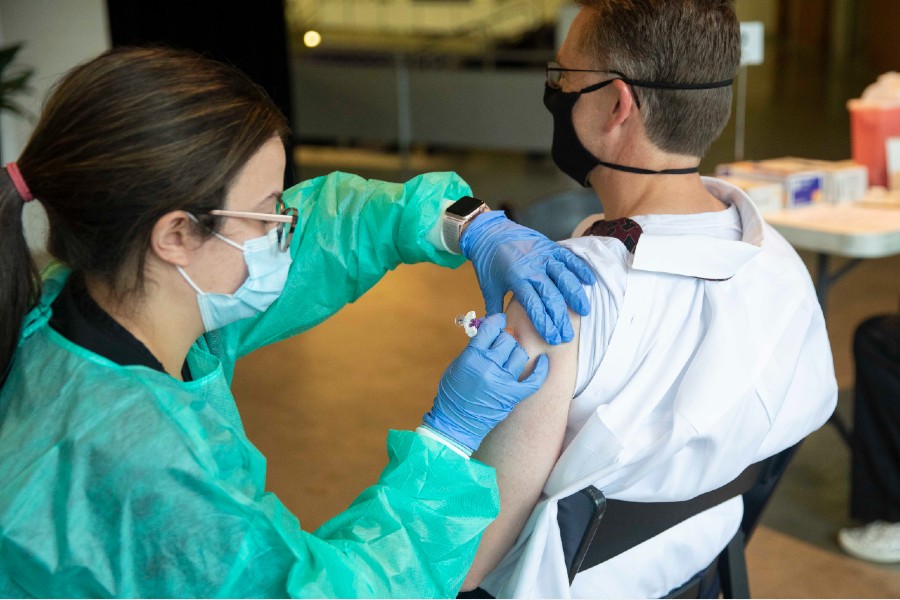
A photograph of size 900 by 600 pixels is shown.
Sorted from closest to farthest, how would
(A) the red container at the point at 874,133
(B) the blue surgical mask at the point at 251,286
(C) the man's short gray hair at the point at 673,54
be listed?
(B) the blue surgical mask at the point at 251,286 → (C) the man's short gray hair at the point at 673,54 → (A) the red container at the point at 874,133

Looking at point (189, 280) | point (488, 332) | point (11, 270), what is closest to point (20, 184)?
point (11, 270)

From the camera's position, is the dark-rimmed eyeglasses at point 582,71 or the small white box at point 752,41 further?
the small white box at point 752,41

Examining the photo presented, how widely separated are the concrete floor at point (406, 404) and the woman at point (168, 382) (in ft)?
1.25

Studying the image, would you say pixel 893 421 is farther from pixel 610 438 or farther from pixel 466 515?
pixel 466 515

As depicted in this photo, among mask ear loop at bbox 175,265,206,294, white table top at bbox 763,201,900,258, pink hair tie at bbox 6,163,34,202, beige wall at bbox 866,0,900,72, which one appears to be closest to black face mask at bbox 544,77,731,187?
mask ear loop at bbox 175,265,206,294

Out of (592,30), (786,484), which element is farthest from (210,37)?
(592,30)

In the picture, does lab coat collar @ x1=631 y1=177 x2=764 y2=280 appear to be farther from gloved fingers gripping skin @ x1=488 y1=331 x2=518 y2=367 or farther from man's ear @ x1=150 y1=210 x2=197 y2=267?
man's ear @ x1=150 y1=210 x2=197 y2=267

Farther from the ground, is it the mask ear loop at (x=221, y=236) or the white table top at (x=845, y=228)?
the mask ear loop at (x=221, y=236)

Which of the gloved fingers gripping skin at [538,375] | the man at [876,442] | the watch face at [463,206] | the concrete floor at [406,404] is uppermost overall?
the watch face at [463,206]

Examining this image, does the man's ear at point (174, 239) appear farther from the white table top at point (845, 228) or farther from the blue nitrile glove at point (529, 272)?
the white table top at point (845, 228)

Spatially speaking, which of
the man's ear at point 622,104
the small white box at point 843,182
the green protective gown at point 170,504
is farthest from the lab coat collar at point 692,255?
the small white box at point 843,182

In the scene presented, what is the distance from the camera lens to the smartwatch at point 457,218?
145cm

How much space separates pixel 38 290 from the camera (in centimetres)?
114

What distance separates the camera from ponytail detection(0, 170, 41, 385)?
1.09m
